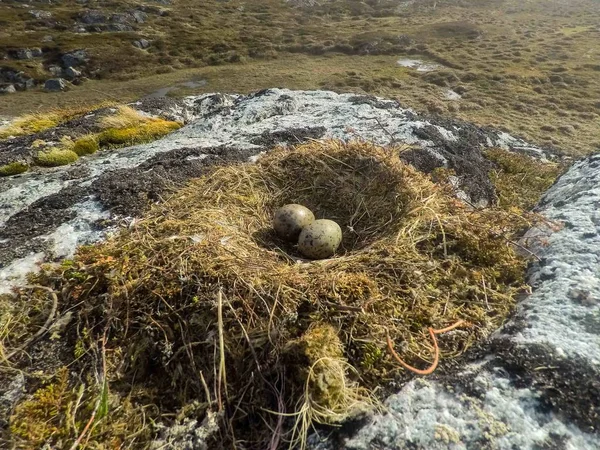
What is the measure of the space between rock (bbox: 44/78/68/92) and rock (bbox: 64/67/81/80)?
78.5 inches

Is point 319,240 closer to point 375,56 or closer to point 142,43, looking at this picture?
point 375,56

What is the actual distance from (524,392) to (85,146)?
20.3 ft

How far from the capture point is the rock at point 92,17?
132 ft

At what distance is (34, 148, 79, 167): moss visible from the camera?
5.42m

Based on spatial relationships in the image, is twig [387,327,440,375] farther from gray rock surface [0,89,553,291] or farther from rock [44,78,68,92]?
rock [44,78,68,92]

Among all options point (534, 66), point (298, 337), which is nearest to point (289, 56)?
point (534, 66)

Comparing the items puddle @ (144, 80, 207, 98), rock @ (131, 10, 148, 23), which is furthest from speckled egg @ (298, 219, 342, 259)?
rock @ (131, 10, 148, 23)

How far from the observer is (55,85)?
83.8 ft

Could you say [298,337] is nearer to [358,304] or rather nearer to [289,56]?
[358,304]

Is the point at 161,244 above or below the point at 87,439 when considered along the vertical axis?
above

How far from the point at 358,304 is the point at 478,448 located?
102 centimetres

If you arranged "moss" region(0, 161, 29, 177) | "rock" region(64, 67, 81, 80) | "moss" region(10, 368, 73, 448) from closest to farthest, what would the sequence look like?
"moss" region(10, 368, 73, 448)
"moss" region(0, 161, 29, 177)
"rock" region(64, 67, 81, 80)

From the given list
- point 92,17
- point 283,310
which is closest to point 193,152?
point 283,310

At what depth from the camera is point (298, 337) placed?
8.19 feet
